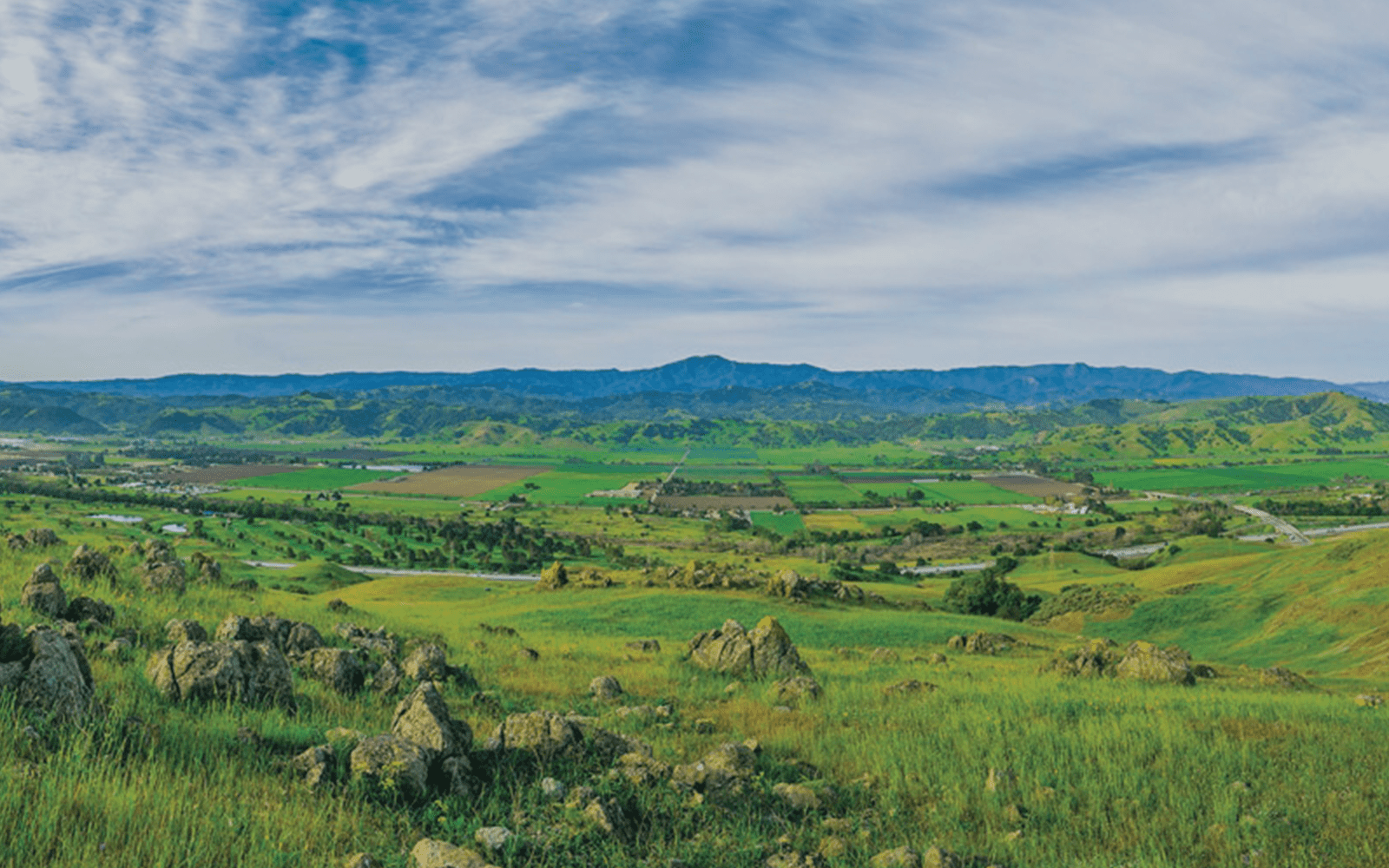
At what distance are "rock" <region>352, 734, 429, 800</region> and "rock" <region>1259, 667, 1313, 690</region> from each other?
26368mm

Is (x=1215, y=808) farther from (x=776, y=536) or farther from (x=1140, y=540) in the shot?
(x=1140, y=540)

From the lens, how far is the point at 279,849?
19.2 ft

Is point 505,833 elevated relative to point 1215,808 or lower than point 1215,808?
elevated

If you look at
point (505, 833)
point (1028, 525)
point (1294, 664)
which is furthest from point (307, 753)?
point (1028, 525)

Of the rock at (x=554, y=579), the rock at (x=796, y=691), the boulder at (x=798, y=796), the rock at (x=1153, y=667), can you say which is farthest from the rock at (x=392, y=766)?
the rock at (x=554, y=579)

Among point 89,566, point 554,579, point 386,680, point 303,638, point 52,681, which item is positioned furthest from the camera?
point 554,579

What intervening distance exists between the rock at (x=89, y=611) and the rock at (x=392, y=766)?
971cm

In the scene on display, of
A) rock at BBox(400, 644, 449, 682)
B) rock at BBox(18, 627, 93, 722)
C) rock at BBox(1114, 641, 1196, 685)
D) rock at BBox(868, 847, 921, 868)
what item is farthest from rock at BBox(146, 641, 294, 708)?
rock at BBox(1114, 641, 1196, 685)

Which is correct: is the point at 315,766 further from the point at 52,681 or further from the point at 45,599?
the point at 45,599

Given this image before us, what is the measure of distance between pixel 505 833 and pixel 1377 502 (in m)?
253

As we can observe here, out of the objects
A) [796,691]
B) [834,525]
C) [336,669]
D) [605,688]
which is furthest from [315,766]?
[834,525]

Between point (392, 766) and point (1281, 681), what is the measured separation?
96.0 feet

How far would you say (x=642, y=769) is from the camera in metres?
9.04

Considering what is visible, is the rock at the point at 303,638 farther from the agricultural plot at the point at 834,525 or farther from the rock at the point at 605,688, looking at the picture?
the agricultural plot at the point at 834,525
